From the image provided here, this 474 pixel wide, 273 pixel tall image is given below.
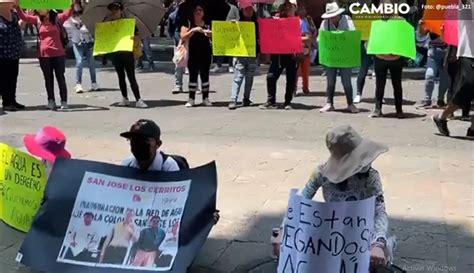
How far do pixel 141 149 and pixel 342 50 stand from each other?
622 cm

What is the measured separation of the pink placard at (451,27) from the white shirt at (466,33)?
393 mm

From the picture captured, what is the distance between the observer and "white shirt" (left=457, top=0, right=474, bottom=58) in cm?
839

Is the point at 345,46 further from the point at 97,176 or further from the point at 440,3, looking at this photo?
the point at 97,176

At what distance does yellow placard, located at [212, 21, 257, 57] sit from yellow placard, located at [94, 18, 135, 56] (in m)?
1.21

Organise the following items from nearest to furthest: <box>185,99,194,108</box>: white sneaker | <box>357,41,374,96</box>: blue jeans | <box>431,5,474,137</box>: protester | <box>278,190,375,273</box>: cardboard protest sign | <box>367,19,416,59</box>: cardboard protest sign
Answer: <box>278,190,375,273</box>: cardboard protest sign, <box>431,5,474,137</box>: protester, <box>367,19,416,59</box>: cardboard protest sign, <box>357,41,374,96</box>: blue jeans, <box>185,99,194,108</box>: white sneaker

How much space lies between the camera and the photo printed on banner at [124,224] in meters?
4.38

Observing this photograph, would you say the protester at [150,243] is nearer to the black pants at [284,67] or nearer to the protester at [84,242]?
the protester at [84,242]

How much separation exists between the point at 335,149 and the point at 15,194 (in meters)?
2.52

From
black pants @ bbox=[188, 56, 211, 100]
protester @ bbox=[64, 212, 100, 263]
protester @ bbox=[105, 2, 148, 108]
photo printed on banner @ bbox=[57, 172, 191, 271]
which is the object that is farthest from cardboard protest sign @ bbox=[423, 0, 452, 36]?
protester @ bbox=[64, 212, 100, 263]

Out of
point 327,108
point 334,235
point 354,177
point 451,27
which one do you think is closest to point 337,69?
point 327,108

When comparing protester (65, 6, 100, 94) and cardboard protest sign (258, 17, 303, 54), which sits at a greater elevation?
cardboard protest sign (258, 17, 303, 54)

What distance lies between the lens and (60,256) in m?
4.44

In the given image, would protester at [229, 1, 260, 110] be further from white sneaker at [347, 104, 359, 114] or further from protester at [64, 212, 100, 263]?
protester at [64, 212, 100, 263]

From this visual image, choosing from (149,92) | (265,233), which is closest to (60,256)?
(265,233)
